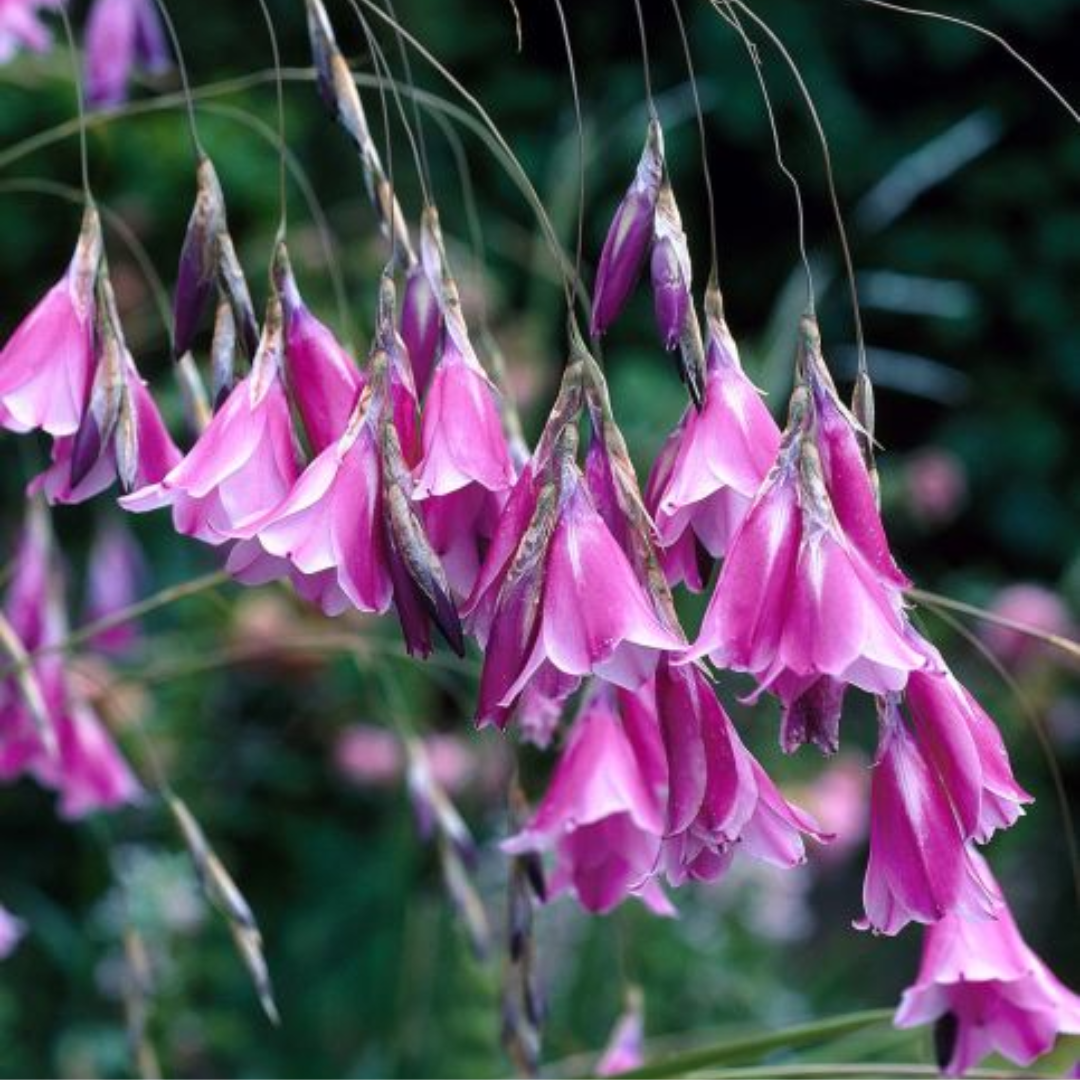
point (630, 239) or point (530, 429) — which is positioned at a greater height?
point (630, 239)

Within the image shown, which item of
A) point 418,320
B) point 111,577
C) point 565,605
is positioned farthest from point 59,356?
point 111,577

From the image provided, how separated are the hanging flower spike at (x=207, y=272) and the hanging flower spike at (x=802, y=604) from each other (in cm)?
23

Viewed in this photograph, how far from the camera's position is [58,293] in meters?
0.83

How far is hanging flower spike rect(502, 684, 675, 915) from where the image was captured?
0.86 m

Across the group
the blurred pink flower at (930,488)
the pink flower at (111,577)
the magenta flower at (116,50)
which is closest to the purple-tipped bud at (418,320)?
the magenta flower at (116,50)

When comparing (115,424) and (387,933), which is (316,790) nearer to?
(387,933)

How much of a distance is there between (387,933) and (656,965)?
34cm

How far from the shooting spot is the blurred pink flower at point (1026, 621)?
2.82 meters

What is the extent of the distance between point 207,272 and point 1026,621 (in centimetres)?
215

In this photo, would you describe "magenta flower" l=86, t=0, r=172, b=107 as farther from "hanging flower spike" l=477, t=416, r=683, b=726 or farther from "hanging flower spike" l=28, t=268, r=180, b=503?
"hanging flower spike" l=477, t=416, r=683, b=726

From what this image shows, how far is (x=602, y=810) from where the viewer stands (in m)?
0.87

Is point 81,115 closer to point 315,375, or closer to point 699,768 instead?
point 315,375

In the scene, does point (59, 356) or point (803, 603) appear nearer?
point (803, 603)

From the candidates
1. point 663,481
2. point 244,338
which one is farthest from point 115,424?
point 663,481
